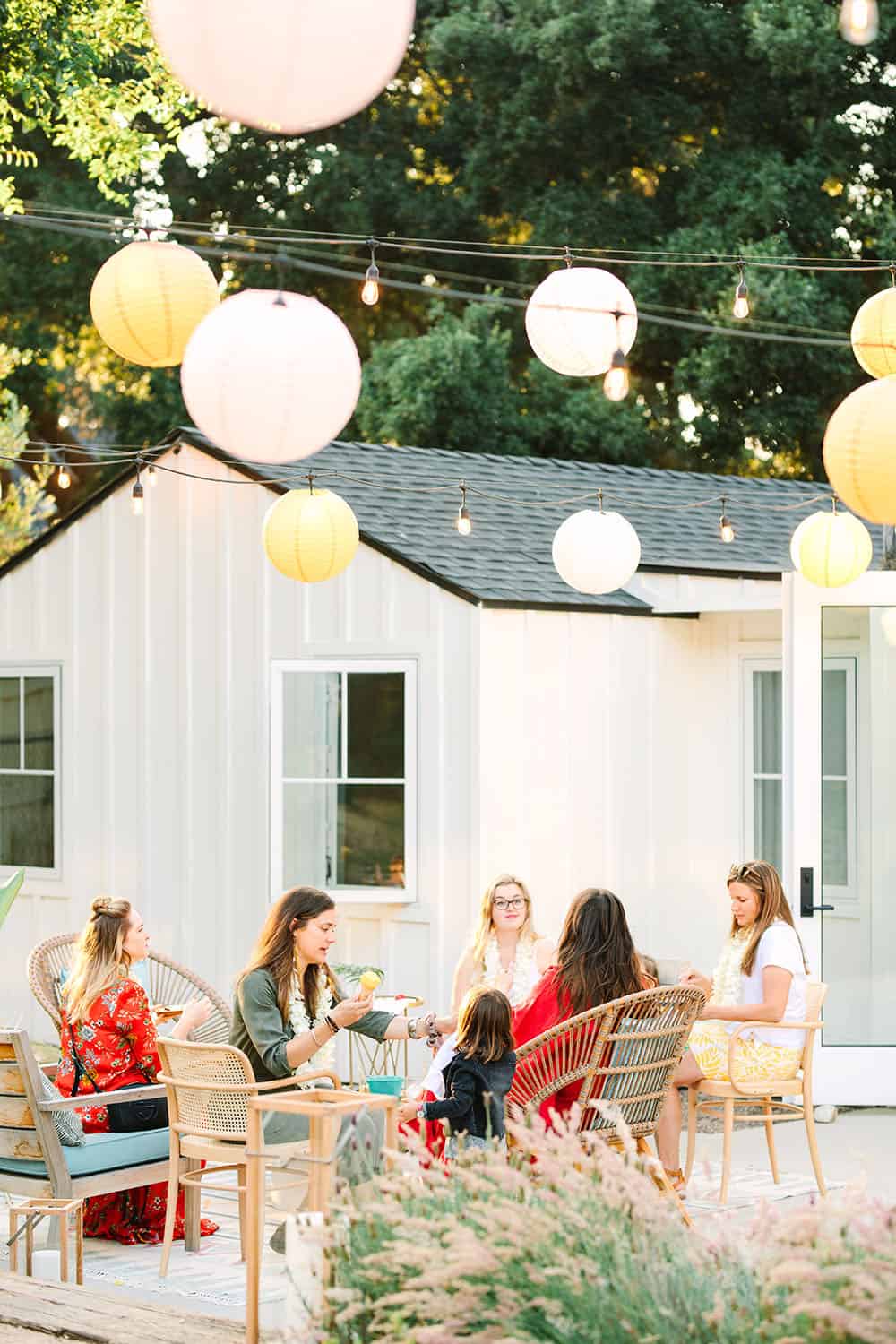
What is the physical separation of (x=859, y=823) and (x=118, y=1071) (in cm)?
445

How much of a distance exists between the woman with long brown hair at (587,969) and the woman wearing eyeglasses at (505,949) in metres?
1.30

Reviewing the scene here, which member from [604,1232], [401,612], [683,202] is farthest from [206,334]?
[683,202]

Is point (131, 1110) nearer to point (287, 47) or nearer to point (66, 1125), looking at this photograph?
point (66, 1125)

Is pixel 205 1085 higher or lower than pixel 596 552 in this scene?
lower

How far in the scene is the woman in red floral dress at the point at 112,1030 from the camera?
7141 mm

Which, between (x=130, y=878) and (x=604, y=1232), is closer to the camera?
(x=604, y=1232)

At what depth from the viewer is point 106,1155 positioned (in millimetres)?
6738

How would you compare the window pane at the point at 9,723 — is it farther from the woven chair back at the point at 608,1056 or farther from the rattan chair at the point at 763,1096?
the woven chair back at the point at 608,1056

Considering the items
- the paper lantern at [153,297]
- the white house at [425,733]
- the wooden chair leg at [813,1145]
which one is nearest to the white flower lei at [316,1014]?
the wooden chair leg at [813,1145]

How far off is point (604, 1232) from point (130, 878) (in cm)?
840

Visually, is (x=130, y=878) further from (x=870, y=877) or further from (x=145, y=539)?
(x=870, y=877)

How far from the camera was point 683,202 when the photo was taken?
71.3 feet

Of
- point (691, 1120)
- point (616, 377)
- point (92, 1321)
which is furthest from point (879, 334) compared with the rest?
point (92, 1321)

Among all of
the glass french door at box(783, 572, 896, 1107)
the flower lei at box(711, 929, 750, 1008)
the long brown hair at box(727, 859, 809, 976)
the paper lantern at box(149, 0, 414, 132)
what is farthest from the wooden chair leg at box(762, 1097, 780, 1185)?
the paper lantern at box(149, 0, 414, 132)
